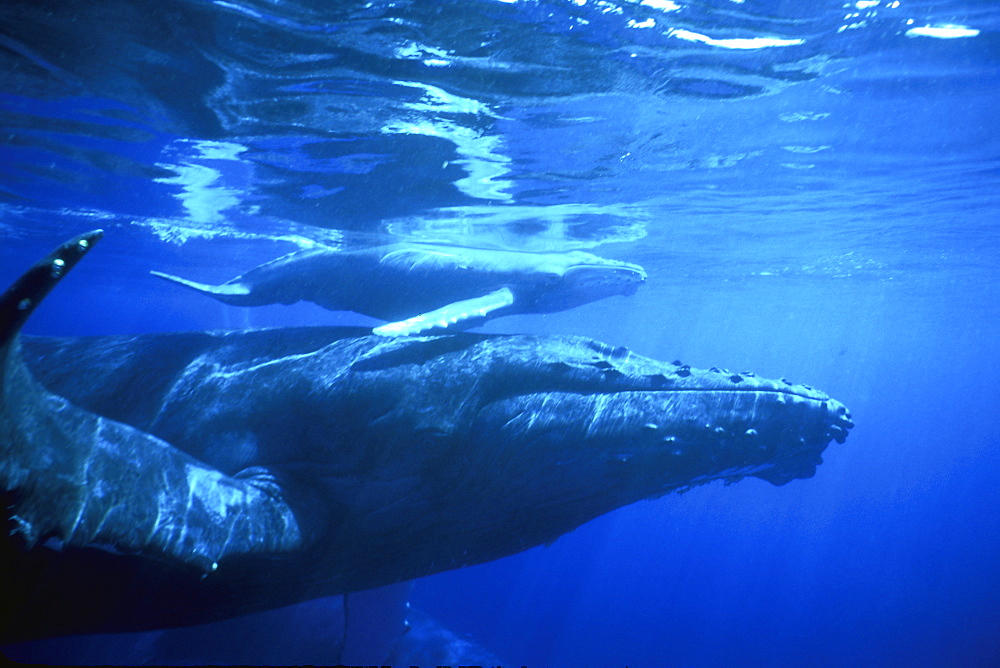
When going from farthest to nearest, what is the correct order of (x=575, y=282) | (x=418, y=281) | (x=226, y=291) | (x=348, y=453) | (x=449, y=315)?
1. (x=226, y=291)
2. (x=575, y=282)
3. (x=418, y=281)
4. (x=449, y=315)
5. (x=348, y=453)

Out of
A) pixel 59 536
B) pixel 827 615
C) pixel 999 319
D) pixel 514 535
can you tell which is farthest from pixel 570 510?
pixel 827 615

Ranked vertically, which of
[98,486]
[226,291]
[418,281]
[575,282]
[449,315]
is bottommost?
[226,291]

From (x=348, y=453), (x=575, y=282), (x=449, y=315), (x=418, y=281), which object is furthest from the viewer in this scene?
(x=575, y=282)

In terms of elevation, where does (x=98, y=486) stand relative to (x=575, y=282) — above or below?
above

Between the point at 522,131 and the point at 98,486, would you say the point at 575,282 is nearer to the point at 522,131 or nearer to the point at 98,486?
the point at 522,131

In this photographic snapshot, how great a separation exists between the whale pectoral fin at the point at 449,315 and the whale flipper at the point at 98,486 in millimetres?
2370

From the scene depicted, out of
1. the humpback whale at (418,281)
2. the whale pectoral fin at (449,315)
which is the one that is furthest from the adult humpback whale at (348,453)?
the humpback whale at (418,281)

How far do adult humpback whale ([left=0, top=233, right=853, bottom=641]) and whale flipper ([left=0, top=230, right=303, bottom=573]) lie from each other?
1 centimetres

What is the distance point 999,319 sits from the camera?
5447 cm

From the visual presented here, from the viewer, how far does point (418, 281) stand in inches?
420

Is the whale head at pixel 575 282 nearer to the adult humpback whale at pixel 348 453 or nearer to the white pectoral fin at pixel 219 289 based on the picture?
the white pectoral fin at pixel 219 289

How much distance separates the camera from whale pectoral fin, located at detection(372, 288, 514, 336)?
6023 mm

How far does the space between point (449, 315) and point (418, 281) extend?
10.1 ft

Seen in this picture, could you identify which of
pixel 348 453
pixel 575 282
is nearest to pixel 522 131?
pixel 575 282
